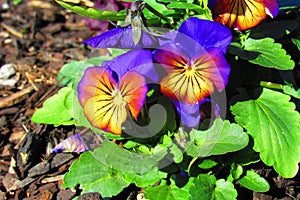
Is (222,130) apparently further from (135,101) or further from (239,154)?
(135,101)

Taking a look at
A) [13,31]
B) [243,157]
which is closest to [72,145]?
[243,157]

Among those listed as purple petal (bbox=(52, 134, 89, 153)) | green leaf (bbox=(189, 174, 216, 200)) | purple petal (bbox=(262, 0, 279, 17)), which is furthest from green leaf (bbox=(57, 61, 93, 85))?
purple petal (bbox=(262, 0, 279, 17))

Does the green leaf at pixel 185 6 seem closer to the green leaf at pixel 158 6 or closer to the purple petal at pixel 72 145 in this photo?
the green leaf at pixel 158 6

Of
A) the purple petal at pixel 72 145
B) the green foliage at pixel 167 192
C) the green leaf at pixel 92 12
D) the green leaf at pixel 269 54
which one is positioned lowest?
the purple petal at pixel 72 145

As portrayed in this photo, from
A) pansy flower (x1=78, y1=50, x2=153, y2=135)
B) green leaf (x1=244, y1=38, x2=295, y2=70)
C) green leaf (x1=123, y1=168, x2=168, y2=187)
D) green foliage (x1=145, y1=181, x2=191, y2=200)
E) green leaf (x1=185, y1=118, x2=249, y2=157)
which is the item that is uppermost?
green leaf (x1=244, y1=38, x2=295, y2=70)

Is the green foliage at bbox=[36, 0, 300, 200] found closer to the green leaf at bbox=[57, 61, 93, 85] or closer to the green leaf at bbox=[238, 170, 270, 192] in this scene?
the green leaf at bbox=[238, 170, 270, 192]

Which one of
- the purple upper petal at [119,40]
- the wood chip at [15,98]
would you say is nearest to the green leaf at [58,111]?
the wood chip at [15,98]

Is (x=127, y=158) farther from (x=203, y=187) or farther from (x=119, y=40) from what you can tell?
(x=119, y=40)
